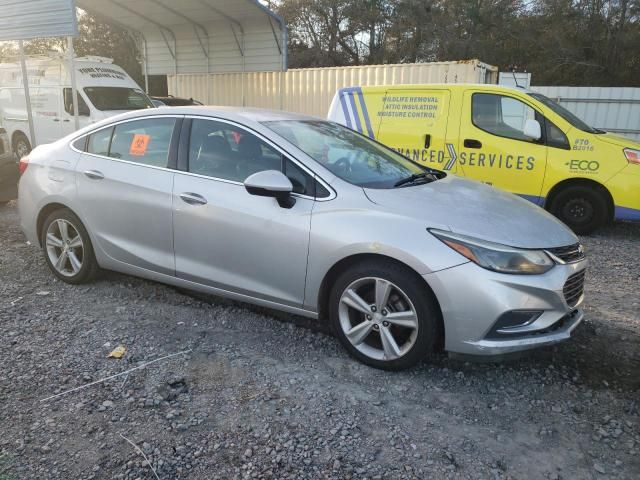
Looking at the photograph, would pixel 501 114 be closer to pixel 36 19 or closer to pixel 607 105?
pixel 36 19

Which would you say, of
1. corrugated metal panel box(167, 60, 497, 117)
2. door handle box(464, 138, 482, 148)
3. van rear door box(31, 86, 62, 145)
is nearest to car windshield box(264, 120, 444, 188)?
door handle box(464, 138, 482, 148)

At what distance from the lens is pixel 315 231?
322cm

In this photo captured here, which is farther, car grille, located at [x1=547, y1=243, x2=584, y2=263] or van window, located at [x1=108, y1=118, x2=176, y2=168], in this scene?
van window, located at [x1=108, y1=118, x2=176, y2=168]

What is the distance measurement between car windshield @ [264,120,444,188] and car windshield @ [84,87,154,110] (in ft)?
28.2

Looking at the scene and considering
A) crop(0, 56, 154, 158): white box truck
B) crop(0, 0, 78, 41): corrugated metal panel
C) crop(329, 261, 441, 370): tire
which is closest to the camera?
crop(329, 261, 441, 370): tire

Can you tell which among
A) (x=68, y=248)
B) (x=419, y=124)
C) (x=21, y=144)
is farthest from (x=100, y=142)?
(x=21, y=144)

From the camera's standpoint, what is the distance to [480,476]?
2.37 m

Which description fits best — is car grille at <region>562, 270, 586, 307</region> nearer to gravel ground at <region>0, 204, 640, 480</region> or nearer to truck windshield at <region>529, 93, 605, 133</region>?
gravel ground at <region>0, 204, 640, 480</region>

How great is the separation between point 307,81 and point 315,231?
1202 cm

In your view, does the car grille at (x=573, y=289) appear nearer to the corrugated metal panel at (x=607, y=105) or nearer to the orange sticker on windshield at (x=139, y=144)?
the orange sticker on windshield at (x=139, y=144)

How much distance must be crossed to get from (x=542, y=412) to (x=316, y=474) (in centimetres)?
131

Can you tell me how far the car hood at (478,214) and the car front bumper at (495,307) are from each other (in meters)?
0.22

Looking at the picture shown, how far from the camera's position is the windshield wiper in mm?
3630

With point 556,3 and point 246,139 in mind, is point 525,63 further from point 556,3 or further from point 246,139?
point 246,139
